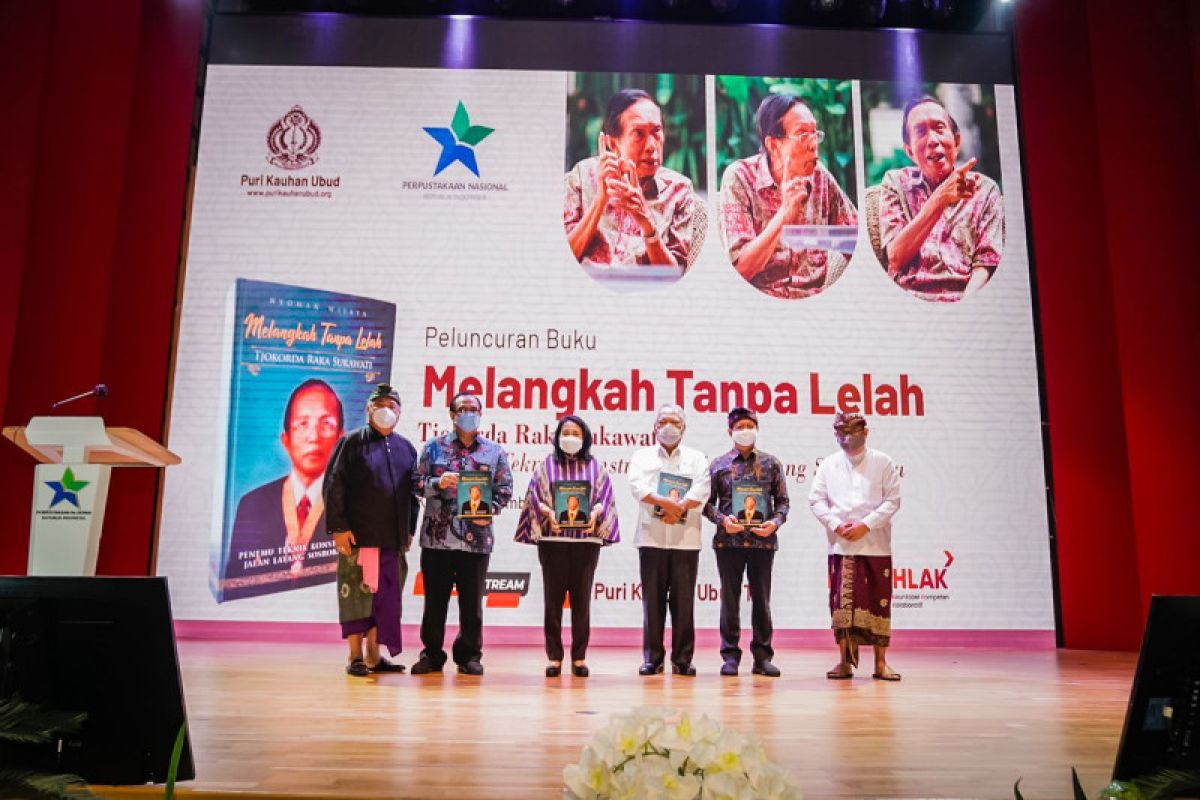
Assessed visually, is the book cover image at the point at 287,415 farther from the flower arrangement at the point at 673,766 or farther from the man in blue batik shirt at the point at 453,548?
the flower arrangement at the point at 673,766

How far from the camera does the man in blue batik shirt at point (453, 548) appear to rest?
4.43 metres

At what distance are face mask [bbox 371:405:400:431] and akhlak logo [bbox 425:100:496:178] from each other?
2274mm

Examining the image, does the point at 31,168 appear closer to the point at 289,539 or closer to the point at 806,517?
the point at 289,539

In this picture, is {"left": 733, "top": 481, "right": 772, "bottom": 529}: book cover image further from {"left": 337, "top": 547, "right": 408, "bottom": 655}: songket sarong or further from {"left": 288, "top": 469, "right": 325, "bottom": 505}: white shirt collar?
{"left": 288, "top": 469, "right": 325, "bottom": 505}: white shirt collar

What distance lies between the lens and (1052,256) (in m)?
6.09

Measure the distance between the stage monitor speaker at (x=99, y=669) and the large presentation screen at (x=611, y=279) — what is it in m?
3.74

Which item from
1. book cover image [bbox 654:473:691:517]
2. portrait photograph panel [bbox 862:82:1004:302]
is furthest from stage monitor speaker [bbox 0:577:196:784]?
portrait photograph panel [bbox 862:82:1004:302]

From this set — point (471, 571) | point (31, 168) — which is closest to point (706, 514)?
point (471, 571)

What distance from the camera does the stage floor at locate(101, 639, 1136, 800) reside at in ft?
7.59

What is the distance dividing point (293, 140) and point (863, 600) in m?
4.48

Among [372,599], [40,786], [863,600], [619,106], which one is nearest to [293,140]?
[619,106]

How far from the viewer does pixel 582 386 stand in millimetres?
5922

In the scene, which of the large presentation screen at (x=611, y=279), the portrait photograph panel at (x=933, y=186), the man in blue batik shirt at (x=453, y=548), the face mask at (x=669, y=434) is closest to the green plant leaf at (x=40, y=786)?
the man in blue batik shirt at (x=453, y=548)

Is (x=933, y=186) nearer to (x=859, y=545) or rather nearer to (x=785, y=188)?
(x=785, y=188)
